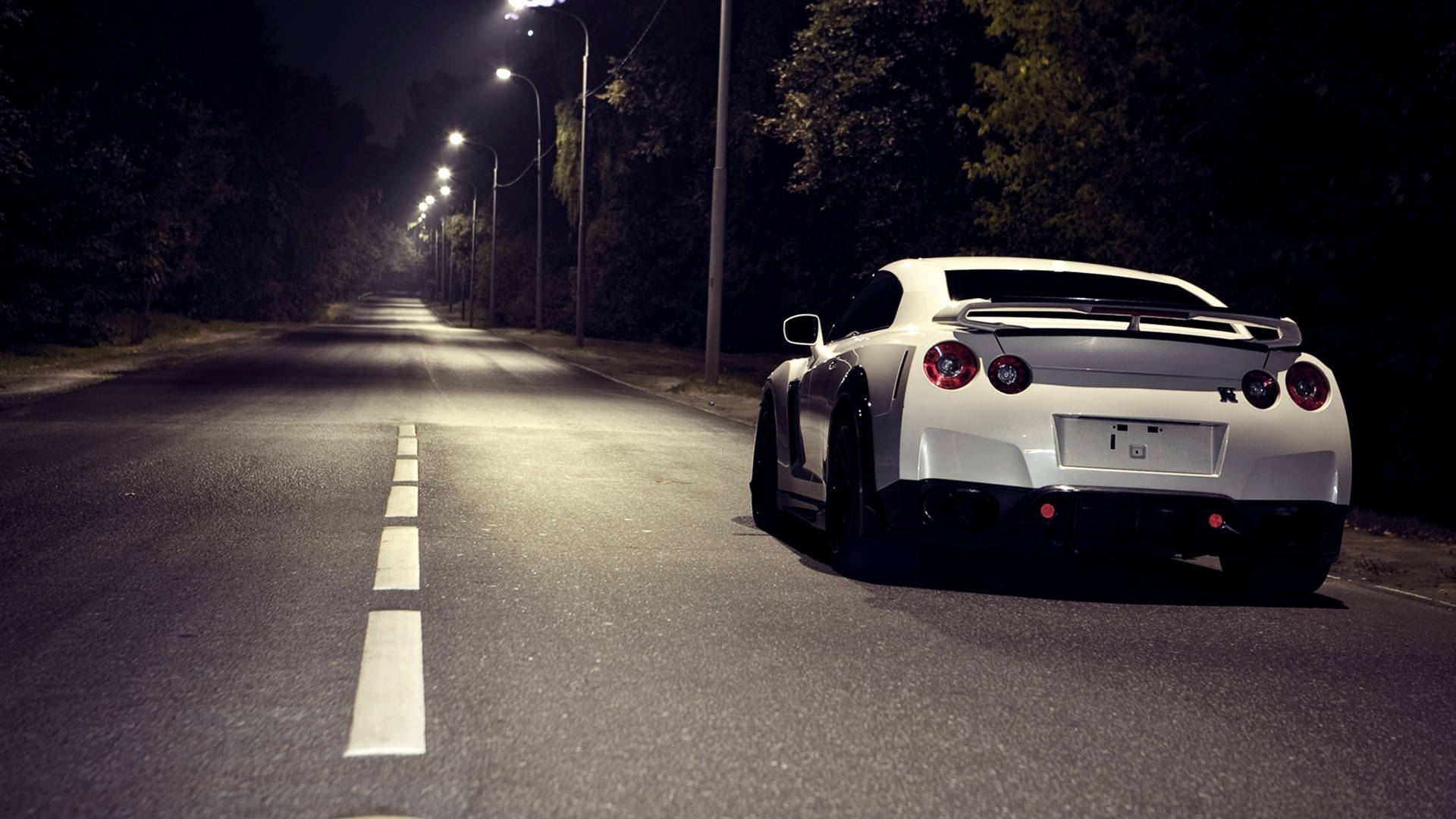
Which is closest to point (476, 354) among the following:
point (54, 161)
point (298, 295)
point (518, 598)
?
point (54, 161)

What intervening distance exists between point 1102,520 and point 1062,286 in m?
2.07

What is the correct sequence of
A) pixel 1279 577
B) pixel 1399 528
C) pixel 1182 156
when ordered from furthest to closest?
pixel 1182 156
pixel 1399 528
pixel 1279 577

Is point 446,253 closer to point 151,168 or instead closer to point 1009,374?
point 151,168

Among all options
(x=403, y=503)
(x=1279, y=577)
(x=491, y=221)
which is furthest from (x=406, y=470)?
(x=491, y=221)

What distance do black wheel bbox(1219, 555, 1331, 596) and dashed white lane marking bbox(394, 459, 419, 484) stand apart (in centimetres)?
571

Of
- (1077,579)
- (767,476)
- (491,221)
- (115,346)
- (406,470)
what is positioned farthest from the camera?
(491,221)

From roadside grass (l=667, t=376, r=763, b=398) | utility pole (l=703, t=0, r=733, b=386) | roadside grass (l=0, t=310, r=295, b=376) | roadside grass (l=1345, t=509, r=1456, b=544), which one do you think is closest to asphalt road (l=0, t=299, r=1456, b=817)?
roadside grass (l=1345, t=509, r=1456, b=544)

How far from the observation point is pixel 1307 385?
6398mm

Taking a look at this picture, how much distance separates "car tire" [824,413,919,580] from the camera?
6535 millimetres

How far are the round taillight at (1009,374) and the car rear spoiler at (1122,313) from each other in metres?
0.14

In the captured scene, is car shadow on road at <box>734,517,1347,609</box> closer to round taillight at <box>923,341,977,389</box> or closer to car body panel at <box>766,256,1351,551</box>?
car body panel at <box>766,256,1351,551</box>

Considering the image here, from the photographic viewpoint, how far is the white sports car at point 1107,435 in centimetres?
612

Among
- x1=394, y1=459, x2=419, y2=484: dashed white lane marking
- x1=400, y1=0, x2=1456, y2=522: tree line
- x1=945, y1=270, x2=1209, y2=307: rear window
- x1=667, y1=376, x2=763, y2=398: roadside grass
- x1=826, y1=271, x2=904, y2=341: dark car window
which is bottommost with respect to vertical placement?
x1=667, y1=376, x2=763, y2=398: roadside grass

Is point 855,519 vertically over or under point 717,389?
over
